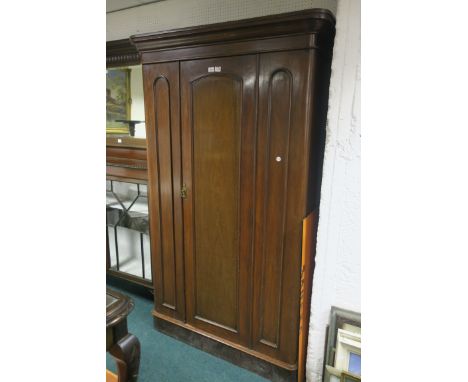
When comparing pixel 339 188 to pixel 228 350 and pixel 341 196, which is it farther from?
pixel 228 350

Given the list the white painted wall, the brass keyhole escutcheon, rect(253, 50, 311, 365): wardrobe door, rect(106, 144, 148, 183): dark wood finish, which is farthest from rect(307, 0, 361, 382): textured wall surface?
rect(106, 144, 148, 183): dark wood finish

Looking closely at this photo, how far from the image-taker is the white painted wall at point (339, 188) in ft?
4.13

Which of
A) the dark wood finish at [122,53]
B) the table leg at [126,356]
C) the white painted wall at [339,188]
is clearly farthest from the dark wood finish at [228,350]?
the dark wood finish at [122,53]

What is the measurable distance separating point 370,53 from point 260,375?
6.04 ft

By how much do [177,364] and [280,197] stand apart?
4.12ft

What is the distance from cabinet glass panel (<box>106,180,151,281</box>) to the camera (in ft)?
7.64

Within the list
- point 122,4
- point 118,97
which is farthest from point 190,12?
point 118,97

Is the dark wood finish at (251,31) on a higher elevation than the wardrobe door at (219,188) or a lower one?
higher

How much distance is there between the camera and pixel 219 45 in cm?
145

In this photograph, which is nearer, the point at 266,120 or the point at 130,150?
the point at 266,120

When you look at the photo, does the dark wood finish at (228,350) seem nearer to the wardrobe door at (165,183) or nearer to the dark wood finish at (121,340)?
the wardrobe door at (165,183)
